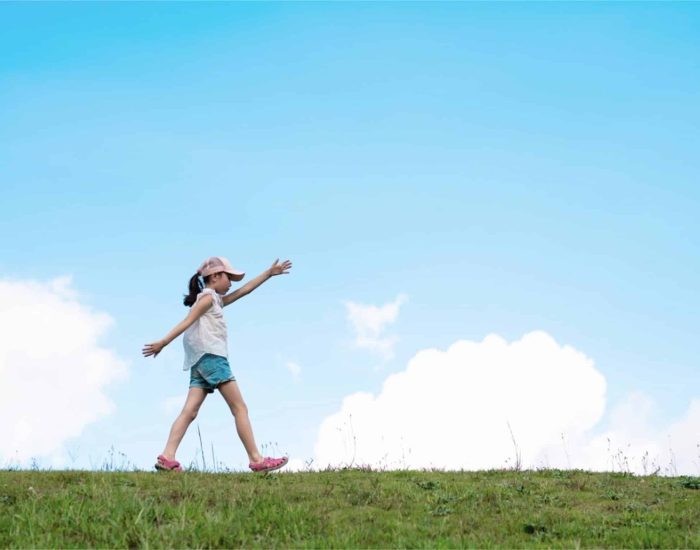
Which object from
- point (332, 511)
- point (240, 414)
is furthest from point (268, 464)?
point (332, 511)

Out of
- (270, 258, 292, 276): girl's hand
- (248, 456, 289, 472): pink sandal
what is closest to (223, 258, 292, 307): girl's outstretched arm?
(270, 258, 292, 276): girl's hand

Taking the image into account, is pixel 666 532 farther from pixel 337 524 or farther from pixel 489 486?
pixel 337 524

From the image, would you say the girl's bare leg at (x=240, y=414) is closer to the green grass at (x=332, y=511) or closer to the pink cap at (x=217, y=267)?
the green grass at (x=332, y=511)

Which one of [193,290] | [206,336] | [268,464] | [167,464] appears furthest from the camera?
[193,290]

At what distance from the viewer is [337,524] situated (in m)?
8.23

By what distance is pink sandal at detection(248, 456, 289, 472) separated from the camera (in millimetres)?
11016

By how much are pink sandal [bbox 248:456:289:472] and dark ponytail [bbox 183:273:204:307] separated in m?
2.36

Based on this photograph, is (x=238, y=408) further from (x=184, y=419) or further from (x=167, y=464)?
(x=167, y=464)

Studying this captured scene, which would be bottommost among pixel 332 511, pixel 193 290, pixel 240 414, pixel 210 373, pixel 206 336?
pixel 332 511

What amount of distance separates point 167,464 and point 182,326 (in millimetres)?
1769

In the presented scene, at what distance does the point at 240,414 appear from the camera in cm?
1122

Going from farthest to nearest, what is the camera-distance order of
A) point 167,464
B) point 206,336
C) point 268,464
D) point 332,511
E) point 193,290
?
1. point 193,290
2. point 206,336
3. point 268,464
4. point 167,464
5. point 332,511

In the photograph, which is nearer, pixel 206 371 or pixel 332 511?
pixel 332 511

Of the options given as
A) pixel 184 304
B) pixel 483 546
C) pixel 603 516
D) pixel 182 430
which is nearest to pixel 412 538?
pixel 483 546
